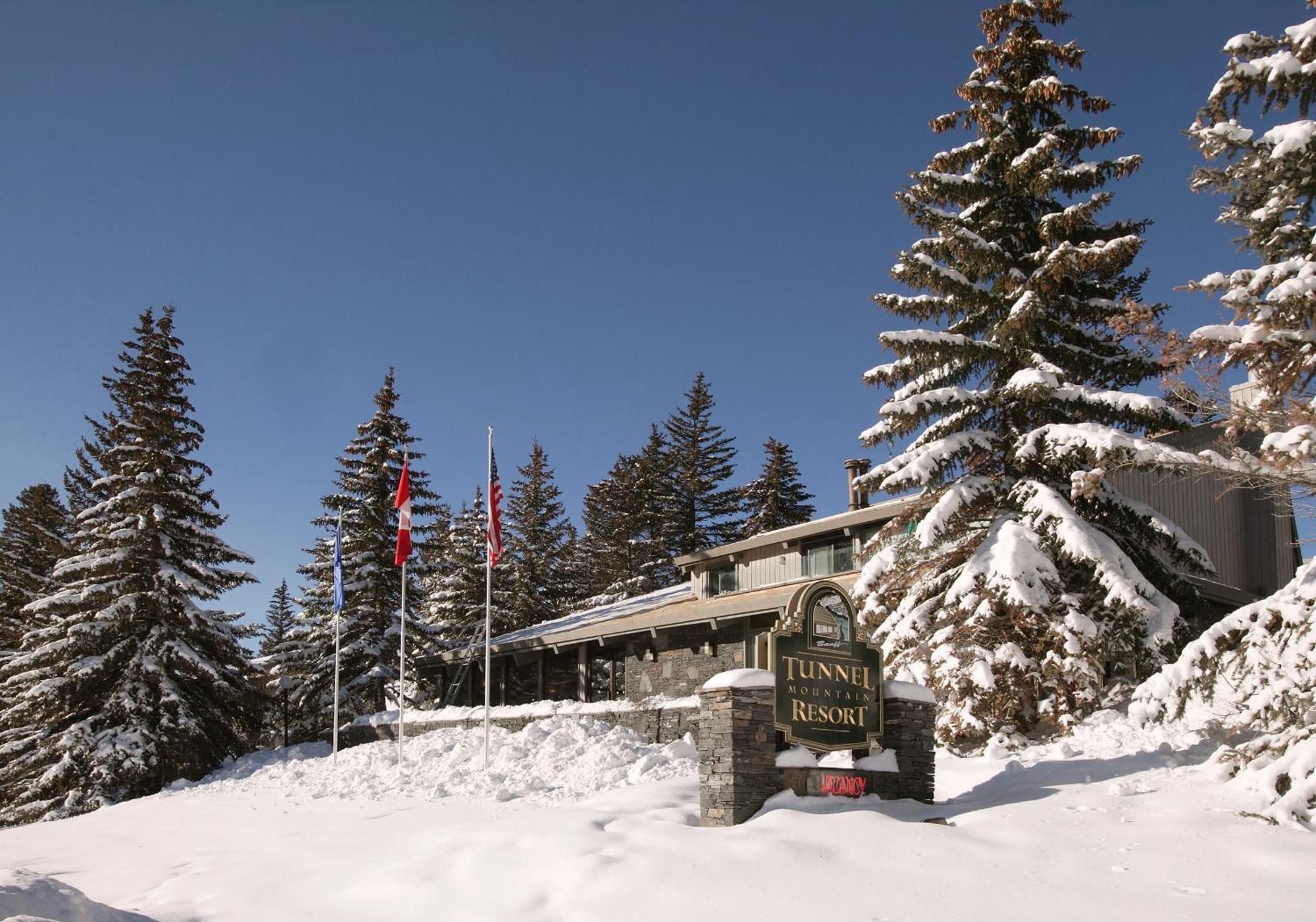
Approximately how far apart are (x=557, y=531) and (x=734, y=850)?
3652cm

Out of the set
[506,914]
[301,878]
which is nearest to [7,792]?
[301,878]

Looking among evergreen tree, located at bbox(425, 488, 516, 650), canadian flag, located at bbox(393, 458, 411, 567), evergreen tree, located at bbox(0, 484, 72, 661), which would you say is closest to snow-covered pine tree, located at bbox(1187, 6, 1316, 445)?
canadian flag, located at bbox(393, 458, 411, 567)

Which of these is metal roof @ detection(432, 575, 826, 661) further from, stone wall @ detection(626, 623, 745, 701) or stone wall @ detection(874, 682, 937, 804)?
stone wall @ detection(874, 682, 937, 804)

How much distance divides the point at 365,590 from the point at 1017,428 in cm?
2260

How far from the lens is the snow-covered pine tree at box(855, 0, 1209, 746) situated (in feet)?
46.4

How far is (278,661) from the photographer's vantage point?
111 ft

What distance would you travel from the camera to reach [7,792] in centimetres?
2562

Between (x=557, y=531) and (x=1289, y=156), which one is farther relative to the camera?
(x=557, y=531)

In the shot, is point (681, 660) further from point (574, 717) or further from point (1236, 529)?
point (1236, 529)

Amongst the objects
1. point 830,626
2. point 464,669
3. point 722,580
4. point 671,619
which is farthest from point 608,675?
point 830,626

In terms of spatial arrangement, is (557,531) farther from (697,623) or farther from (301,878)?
(301,878)

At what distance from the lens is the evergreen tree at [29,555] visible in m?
32.4

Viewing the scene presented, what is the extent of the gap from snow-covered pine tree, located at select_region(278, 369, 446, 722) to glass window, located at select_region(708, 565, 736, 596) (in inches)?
389

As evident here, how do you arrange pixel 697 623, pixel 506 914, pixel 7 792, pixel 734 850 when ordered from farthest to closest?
pixel 7 792 < pixel 697 623 < pixel 734 850 < pixel 506 914
